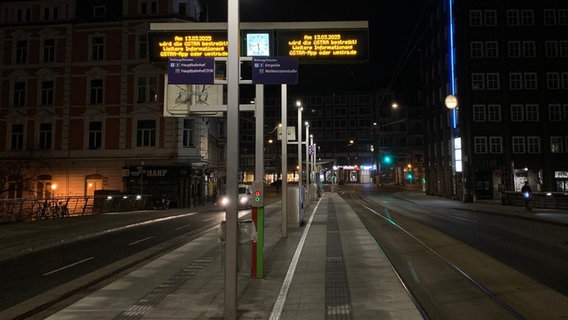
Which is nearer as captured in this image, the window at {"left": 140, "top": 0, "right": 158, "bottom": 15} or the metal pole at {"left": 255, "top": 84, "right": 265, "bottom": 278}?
the metal pole at {"left": 255, "top": 84, "right": 265, "bottom": 278}

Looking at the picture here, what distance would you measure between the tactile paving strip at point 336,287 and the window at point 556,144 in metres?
42.4

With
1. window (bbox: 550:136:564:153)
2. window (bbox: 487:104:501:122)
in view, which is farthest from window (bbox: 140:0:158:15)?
window (bbox: 550:136:564:153)

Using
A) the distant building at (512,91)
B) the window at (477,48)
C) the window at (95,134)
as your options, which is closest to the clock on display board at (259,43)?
the window at (95,134)

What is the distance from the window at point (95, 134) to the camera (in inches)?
1548

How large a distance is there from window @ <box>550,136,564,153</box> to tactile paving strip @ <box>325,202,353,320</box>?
42.4 m

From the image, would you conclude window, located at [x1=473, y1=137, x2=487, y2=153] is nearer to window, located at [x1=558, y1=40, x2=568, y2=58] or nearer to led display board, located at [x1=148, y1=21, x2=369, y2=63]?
window, located at [x1=558, y1=40, x2=568, y2=58]

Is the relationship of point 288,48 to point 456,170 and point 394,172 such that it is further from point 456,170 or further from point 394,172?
point 394,172

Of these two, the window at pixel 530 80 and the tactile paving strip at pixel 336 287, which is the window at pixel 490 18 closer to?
the window at pixel 530 80

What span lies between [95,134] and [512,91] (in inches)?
1573

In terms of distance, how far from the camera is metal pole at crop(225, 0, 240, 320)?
253 inches

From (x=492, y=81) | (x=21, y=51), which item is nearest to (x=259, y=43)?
(x=21, y=51)

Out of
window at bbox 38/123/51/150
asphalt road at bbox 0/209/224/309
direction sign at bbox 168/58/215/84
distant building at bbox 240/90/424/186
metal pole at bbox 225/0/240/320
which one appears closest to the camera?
metal pole at bbox 225/0/240/320

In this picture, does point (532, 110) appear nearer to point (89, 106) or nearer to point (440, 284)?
point (89, 106)

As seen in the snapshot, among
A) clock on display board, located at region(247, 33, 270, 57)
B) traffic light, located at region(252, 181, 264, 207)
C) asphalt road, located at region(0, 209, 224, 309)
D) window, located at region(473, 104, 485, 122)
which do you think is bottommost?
asphalt road, located at region(0, 209, 224, 309)
